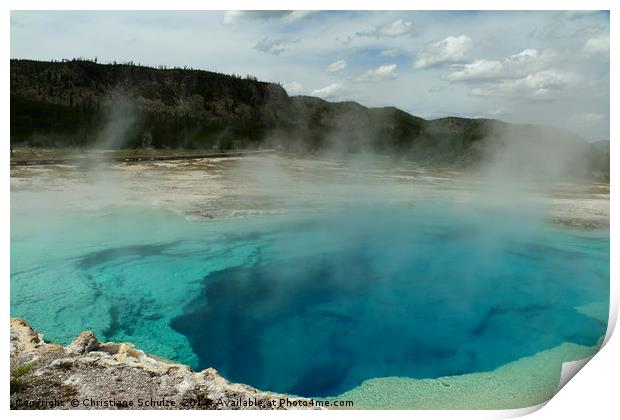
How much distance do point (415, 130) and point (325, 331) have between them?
1767 cm

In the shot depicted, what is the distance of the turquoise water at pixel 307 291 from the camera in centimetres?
470

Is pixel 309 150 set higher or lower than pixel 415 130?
lower

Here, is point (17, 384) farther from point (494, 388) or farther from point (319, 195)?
point (319, 195)

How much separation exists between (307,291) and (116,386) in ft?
9.80

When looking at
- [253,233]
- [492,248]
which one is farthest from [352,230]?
[492,248]

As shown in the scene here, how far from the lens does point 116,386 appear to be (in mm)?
3592

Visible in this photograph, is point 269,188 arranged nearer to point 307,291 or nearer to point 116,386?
point 307,291

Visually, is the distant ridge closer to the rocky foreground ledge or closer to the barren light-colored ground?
the barren light-colored ground

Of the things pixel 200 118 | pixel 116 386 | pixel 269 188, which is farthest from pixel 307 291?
pixel 200 118

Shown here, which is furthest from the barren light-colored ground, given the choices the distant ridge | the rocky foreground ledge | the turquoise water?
the rocky foreground ledge

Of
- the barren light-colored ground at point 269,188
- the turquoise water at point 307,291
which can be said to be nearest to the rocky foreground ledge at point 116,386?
the turquoise water at point 307,291

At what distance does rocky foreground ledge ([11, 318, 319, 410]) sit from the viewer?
350 centimetres

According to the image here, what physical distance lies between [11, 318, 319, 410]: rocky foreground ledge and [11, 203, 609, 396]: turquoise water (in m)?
0.71

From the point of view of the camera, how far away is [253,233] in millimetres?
8414
